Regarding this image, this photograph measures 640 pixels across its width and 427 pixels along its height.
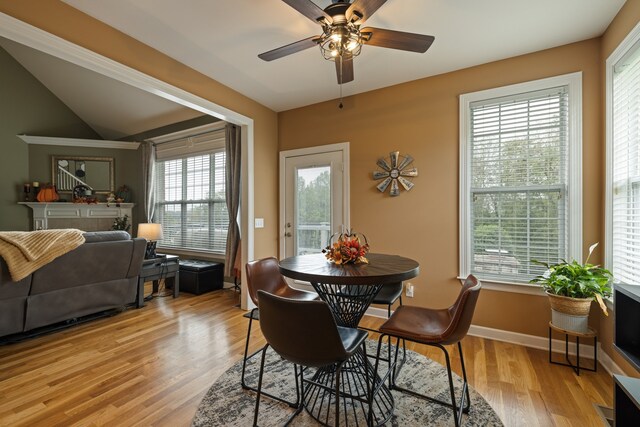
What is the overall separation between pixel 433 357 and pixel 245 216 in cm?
260

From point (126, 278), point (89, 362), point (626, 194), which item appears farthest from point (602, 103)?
point (126, 278)

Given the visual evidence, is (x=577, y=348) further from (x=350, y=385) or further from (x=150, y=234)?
(x=150, y=234)

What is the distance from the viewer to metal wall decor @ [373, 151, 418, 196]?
323cm

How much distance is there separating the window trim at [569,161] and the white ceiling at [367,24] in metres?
0.32

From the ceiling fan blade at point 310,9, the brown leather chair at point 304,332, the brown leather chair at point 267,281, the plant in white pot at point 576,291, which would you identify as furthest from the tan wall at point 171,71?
the plant in white pot at point 576,291

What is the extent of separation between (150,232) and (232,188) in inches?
52.0

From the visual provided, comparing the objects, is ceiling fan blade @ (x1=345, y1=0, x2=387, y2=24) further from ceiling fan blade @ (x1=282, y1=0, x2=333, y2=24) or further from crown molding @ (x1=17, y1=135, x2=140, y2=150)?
crown molding @ (x1=17, y1=135, x2=140, y2=150)

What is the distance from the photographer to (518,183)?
8.91ft

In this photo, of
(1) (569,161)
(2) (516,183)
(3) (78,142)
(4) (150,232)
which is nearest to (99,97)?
(3) (78,142)

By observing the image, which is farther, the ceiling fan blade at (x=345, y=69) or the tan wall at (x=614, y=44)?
the ceiling fan blade at (x=345, y=69)

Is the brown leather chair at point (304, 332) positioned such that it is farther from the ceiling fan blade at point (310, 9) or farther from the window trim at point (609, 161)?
the window trim at point (609, 161)

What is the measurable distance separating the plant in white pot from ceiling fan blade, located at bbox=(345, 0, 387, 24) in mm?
2381

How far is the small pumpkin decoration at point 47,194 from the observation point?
5.34 m

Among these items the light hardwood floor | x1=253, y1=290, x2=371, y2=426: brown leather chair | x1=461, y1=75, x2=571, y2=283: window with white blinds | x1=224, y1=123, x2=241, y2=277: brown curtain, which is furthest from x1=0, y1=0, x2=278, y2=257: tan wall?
x1=461, y1=75, x2=571, y2=283: window with white blinds
